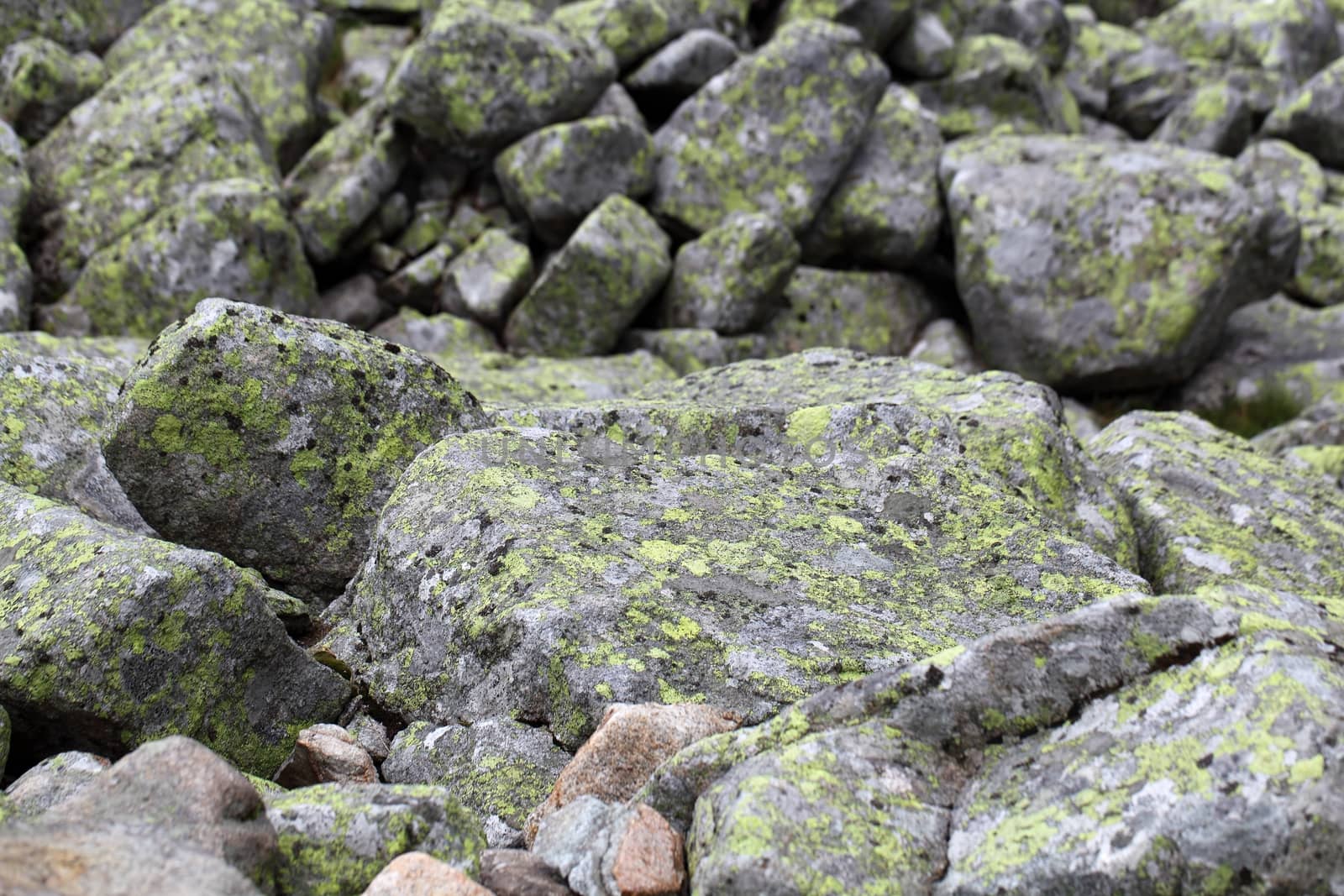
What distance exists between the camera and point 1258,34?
24.7 meters

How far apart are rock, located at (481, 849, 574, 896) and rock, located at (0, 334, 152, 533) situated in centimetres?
420

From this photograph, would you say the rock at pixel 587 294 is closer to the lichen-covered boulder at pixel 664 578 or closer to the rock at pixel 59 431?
the rock at pixel 59 431

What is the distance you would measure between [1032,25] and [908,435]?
20.3 metres

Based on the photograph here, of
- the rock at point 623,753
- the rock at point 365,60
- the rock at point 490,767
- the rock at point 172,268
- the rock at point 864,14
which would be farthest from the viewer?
the rock at point 864,14

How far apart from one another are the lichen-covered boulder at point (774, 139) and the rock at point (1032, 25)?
7.03 m

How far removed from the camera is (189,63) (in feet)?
49.3

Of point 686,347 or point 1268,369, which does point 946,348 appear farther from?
point 1268,369

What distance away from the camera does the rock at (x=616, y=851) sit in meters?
3.23

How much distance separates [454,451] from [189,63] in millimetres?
12480

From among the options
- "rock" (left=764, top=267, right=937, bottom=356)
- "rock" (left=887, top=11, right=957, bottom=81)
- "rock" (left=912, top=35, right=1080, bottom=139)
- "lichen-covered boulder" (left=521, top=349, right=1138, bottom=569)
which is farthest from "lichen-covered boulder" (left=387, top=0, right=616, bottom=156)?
"lichen-covered boulder" (left=521, top=349, right=1138, bottom=569)

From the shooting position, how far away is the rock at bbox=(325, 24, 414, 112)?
1895cm

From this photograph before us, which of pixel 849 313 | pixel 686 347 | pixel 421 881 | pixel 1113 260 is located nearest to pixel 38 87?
pixel 686 347

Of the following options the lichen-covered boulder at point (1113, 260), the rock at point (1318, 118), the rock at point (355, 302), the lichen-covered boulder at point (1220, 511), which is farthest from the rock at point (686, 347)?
the rock at point (1318, 118)

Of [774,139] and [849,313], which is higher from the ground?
[774,139]
